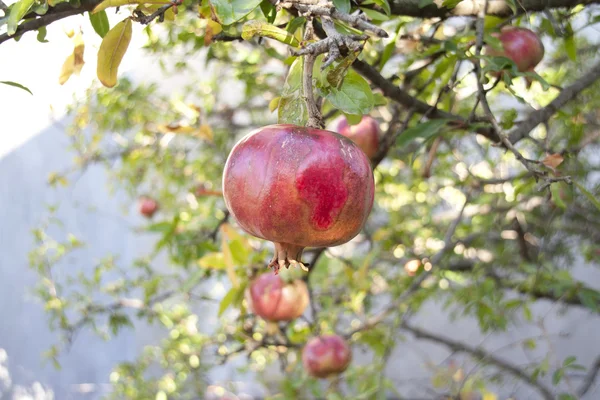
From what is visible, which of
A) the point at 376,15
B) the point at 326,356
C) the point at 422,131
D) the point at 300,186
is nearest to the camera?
the point at 300,186

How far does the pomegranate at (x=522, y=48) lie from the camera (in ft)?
3.22

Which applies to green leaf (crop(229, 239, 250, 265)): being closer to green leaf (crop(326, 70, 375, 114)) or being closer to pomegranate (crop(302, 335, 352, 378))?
pomegranate (crop(302, 335, 352, 378))

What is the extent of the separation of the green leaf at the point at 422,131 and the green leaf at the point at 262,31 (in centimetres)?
34

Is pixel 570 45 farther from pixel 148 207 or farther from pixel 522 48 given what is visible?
pixel 148 207

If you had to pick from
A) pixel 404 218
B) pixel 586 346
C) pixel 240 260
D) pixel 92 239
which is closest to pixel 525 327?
pixel 586 346

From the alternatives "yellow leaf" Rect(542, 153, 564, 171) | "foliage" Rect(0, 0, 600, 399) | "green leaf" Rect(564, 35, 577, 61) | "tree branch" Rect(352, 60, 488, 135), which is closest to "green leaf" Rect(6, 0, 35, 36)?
"foliage" Rect(0, 0, 600, 399)

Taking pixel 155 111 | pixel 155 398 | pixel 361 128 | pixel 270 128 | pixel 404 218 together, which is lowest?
pixel 155 398

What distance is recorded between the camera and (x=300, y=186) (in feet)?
1.65

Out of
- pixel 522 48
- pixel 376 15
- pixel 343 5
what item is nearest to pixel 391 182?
pixel 522 48

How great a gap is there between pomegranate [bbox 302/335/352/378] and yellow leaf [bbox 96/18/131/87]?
1027 mm

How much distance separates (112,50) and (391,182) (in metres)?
1.68

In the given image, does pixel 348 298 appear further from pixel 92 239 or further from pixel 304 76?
pixel 92 239

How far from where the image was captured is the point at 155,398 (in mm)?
2756

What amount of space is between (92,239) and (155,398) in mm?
3007
